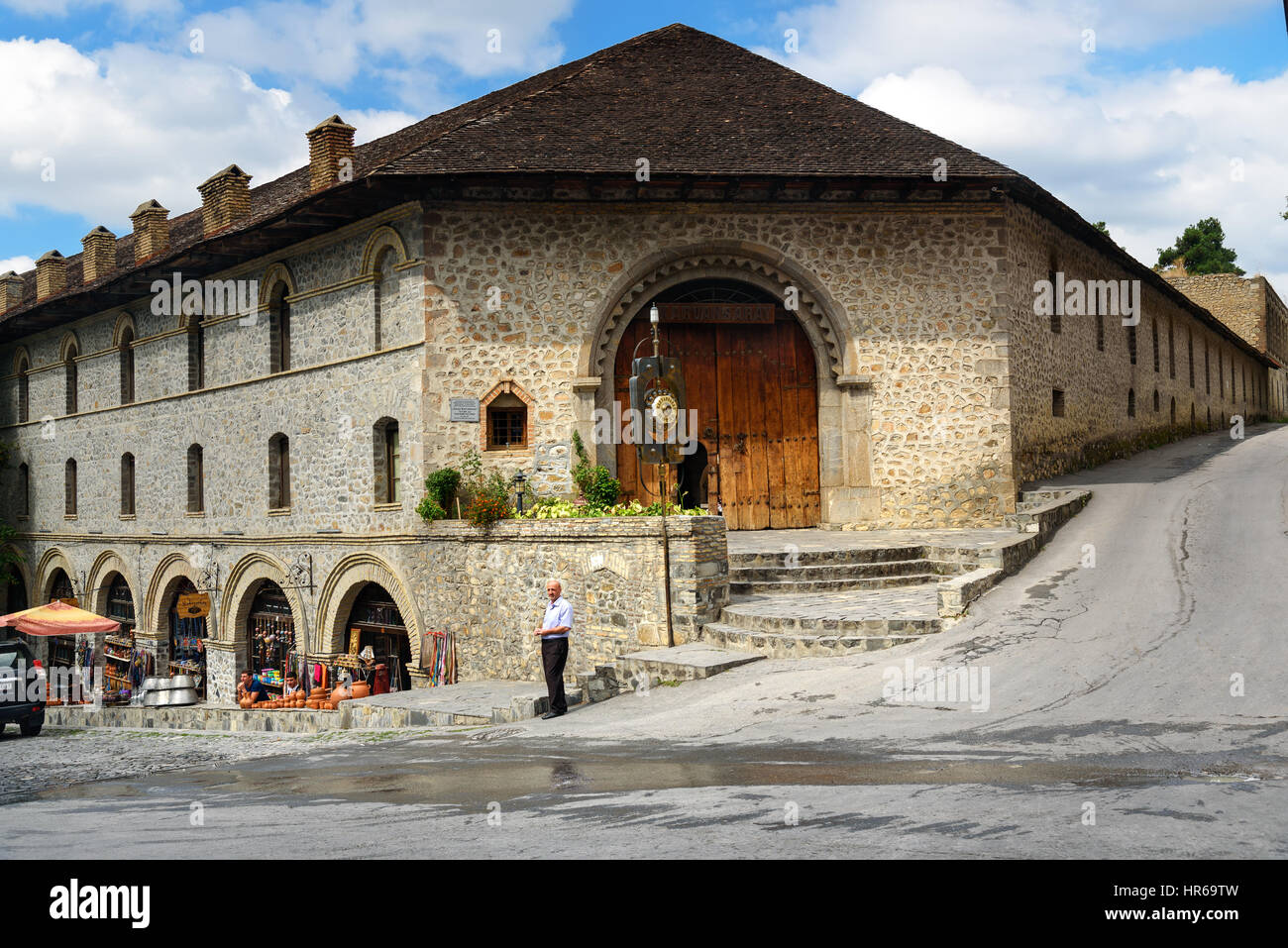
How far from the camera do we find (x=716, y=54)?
20.6 m

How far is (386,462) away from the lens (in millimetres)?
18312

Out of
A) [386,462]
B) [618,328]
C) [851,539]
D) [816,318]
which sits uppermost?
[816,318]

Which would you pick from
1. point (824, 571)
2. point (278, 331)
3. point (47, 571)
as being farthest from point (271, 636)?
point (47, 571)

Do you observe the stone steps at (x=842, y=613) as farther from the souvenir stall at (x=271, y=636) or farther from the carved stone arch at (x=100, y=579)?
the carved stone arch at (x=100, y=579)

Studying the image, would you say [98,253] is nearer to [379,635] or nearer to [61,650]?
[61,650]

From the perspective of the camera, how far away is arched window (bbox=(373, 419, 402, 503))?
59.5ft

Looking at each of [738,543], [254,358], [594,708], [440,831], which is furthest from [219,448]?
[440,831]

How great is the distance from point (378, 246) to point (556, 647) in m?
9.82

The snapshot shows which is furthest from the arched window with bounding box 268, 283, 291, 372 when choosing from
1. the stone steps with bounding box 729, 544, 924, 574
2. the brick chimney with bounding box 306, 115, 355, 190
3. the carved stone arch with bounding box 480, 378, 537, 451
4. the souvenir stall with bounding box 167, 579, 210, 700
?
the stone steps with bounding box 729, 544, 924, 574

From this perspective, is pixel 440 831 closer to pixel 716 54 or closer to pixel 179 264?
pixel 716 54

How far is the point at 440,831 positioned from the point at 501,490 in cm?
1136

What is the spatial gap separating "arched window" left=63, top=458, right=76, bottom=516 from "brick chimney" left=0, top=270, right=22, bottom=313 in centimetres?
789

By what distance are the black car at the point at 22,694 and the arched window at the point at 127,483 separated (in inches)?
456
